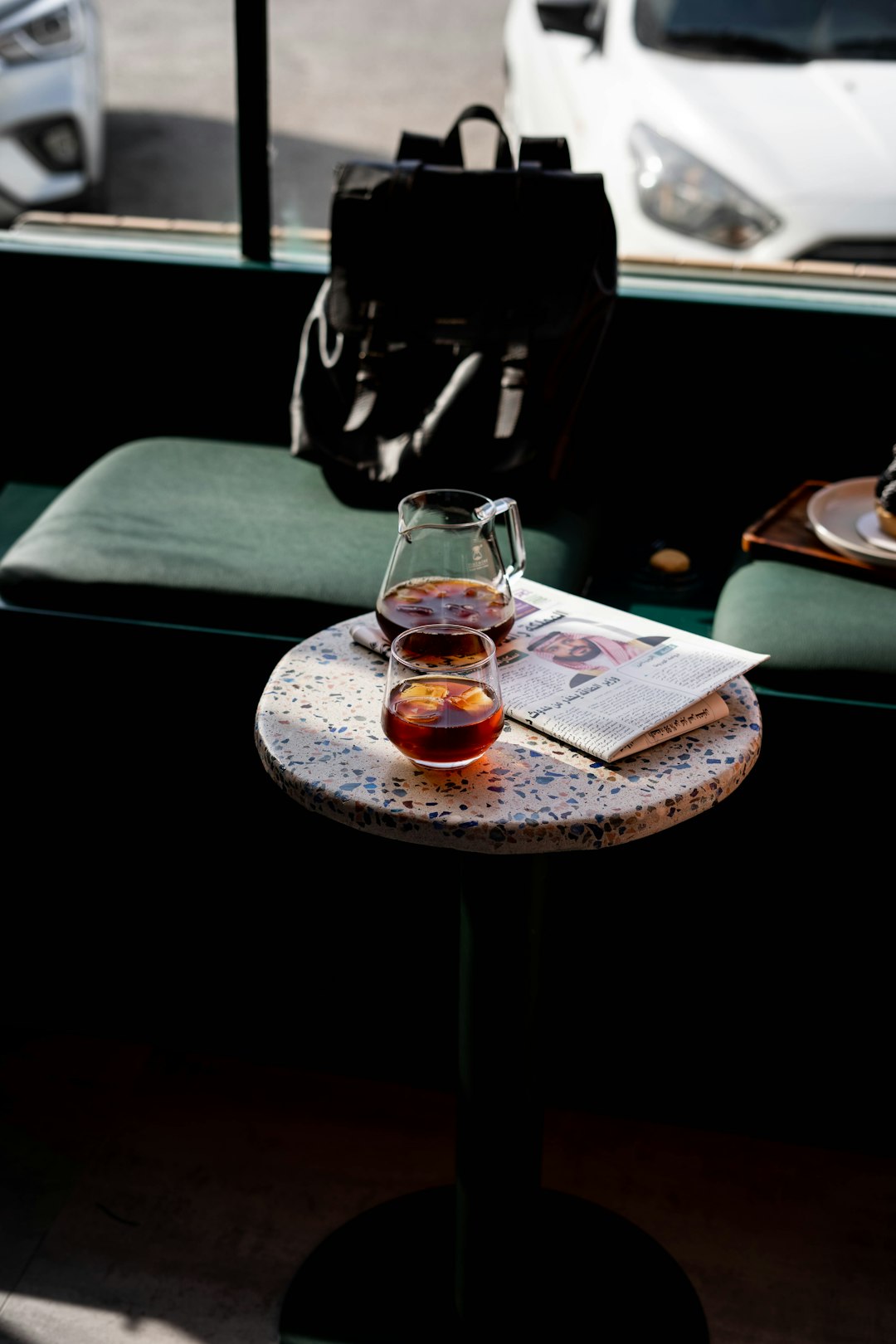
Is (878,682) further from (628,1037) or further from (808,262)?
(808,262)

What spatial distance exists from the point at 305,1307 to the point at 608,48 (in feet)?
7.01

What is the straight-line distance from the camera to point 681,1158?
6.20 ft

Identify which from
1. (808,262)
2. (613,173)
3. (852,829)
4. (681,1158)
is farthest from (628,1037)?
(613,173)

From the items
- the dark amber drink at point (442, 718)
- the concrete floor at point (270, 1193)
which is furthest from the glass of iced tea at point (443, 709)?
the concrete floor at point (270, 1193)

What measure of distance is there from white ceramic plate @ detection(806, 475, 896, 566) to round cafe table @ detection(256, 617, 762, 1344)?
57 cm

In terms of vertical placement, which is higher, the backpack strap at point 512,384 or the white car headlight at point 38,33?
the white car headlight at point 38,33

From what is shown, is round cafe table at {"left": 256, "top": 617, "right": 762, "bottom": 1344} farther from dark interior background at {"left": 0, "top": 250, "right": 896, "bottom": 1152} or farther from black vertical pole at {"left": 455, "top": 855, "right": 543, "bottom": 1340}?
dark interior background at {"left": 0, "top": 250, "right": 896, "bottom": 1152}

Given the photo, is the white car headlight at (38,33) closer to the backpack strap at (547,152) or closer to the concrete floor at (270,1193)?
the backpack strap at (547,152)

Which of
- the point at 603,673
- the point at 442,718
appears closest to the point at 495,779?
the point at 442,718

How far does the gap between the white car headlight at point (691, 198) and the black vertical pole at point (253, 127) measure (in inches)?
25.6

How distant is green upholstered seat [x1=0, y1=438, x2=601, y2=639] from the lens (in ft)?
6.23

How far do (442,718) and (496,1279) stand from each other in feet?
2.30

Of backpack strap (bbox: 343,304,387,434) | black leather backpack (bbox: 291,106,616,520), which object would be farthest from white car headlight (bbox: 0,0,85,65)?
backpack strap (bbox: 343,304,387,434)

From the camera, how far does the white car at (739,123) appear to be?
2.37 metres
